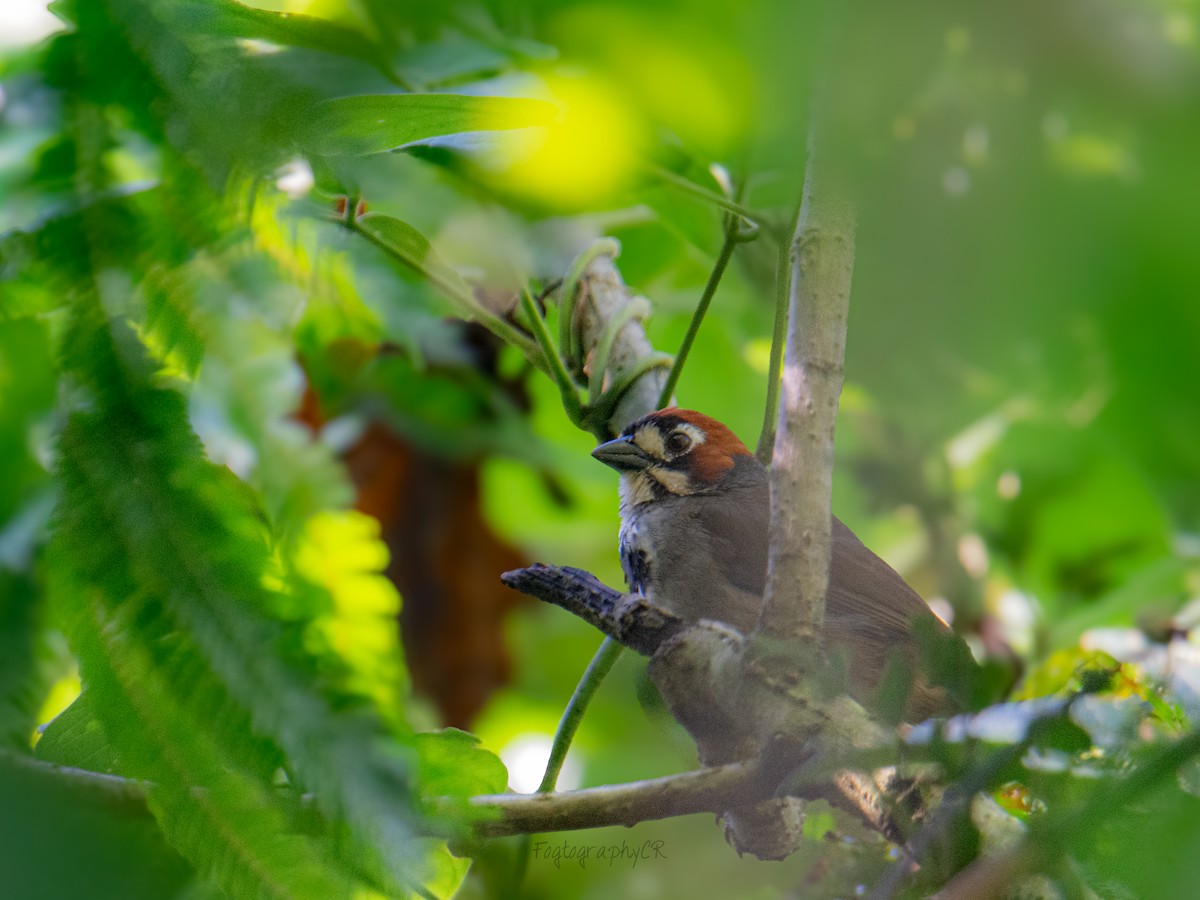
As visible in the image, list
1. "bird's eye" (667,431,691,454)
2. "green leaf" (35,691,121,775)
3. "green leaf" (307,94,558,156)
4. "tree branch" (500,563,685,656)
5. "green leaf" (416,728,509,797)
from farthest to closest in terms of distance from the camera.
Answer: "bird's eye" (667,431,691,454) → "tree branch" (500,563,685,656) → "green leaf" (416,728,509,797) → "green leaf" (307,94,558,156) → "green leaf" (35,691,121,775)

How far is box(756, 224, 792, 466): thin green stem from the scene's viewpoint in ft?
5.51

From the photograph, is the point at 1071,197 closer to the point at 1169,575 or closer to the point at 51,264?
the point at 51,264

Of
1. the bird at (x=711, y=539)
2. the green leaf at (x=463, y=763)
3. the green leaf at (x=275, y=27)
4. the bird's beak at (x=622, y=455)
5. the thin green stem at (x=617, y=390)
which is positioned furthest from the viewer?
the bird's beak at (x=622, y=455)

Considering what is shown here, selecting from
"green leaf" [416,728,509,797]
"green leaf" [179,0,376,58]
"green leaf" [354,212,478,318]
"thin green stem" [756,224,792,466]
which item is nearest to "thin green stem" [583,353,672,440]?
"thin green stem" [756,224,792,466]

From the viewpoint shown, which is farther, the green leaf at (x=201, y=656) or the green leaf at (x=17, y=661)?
the green leaf at (x=17, y=661)

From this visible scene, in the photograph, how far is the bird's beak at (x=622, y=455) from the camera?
2.23 metres

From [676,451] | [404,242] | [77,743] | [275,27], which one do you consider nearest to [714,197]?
[404,242]

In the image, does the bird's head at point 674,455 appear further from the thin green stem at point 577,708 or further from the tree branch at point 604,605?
the tree branch at point 604,605

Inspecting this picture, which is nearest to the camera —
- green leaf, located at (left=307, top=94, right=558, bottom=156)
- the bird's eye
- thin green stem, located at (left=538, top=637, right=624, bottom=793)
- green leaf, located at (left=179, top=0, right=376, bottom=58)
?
green leaf, located at (left=179, top=0, right=376, bottom=58)

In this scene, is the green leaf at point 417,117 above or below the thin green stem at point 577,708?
above

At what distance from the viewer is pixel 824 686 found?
95 cm

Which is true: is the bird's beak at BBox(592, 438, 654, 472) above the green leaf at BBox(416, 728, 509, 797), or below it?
below

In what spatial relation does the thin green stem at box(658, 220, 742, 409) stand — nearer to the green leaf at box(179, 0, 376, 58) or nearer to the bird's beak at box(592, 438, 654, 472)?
the bird's beak at box(592, 438, 654, 472)

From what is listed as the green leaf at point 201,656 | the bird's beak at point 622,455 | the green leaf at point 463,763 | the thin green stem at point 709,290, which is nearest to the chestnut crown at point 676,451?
the bird's beak at point 622,455
